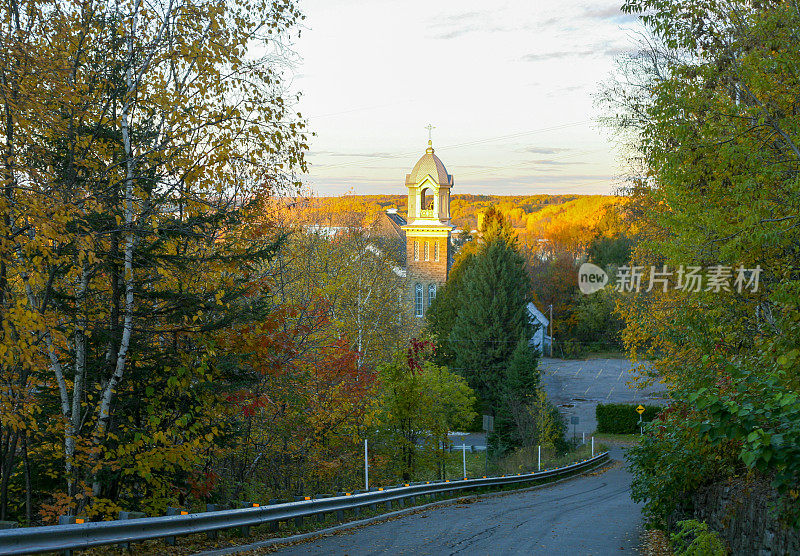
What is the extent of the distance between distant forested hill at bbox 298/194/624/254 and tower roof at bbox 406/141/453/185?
172 inches

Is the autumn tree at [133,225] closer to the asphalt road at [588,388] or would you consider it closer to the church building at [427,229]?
the asphalt road at [588,388]

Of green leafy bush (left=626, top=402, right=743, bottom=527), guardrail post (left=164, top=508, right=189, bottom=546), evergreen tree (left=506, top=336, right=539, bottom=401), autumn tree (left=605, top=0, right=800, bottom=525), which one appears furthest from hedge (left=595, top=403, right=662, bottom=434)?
guardrail post (left=164, top=508, right=189, bottom=546)

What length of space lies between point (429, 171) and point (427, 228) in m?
5.26

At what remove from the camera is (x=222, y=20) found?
10523 millimetres

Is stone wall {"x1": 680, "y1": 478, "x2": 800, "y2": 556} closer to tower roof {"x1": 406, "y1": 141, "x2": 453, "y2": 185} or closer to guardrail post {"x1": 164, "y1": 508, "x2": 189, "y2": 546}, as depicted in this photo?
guardrail post {"x1": 164, "y1": 508, "x2": 189, "y2": 546}

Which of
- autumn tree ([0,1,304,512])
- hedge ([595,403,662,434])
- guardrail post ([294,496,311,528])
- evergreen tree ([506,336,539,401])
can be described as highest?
autumn tree ([0,1,304,512])

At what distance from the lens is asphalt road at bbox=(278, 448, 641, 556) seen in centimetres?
1018

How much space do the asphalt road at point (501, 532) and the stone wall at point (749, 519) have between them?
2.29 m

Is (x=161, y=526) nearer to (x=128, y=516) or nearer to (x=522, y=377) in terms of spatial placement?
(x=128, y=516)

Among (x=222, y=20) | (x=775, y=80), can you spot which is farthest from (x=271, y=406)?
(x=775, y=80)

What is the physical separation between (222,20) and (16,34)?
104 inches

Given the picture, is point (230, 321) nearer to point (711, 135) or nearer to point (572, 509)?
point (711, 135)

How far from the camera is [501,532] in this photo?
1226 cm

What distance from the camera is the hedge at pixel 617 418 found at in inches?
2020
